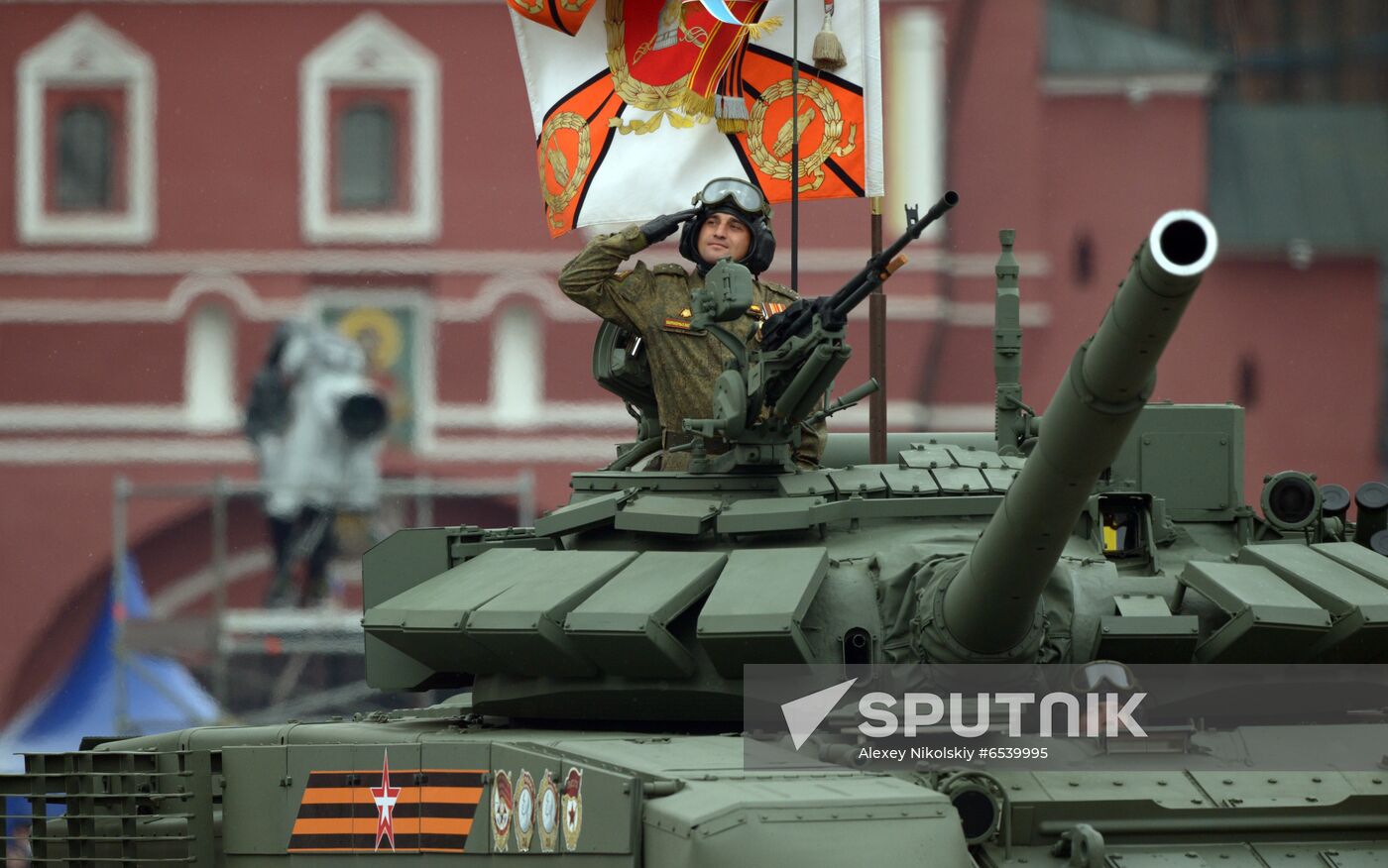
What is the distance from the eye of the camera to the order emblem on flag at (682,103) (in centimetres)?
2031

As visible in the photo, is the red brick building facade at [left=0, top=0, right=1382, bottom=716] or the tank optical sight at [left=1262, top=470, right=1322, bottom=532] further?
the red brick building facade at [left=0, top=0, right=1382, bottom=716]

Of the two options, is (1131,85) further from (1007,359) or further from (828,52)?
(1007,359)

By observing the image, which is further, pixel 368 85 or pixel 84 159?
pixel 368 85

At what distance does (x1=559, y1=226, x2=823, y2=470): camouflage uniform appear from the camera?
16656 millimetres

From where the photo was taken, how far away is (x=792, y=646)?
1382 cm

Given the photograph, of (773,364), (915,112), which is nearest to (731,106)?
(773,364)

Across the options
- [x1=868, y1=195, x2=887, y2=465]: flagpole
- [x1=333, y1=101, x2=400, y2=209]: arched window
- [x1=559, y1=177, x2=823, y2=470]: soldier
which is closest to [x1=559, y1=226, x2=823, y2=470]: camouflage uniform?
[x1=559, y1=177, x2=823, y2=470]: soldier

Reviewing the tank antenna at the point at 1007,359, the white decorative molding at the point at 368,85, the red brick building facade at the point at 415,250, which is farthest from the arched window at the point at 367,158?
the tank antenna at the point at 1007,359

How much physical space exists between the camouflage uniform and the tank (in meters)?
0.27

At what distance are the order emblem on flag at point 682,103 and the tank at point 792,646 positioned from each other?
409 centimetres

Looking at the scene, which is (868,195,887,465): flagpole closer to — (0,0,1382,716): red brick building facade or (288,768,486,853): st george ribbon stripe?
(288,768,486,853): st george ribbon stripe

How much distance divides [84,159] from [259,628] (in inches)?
306

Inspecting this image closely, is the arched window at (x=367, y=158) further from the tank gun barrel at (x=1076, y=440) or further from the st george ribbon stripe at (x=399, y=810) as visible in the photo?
the tank gun barrel at (x=1076, y=440)

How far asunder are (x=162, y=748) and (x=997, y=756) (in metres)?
5.81
